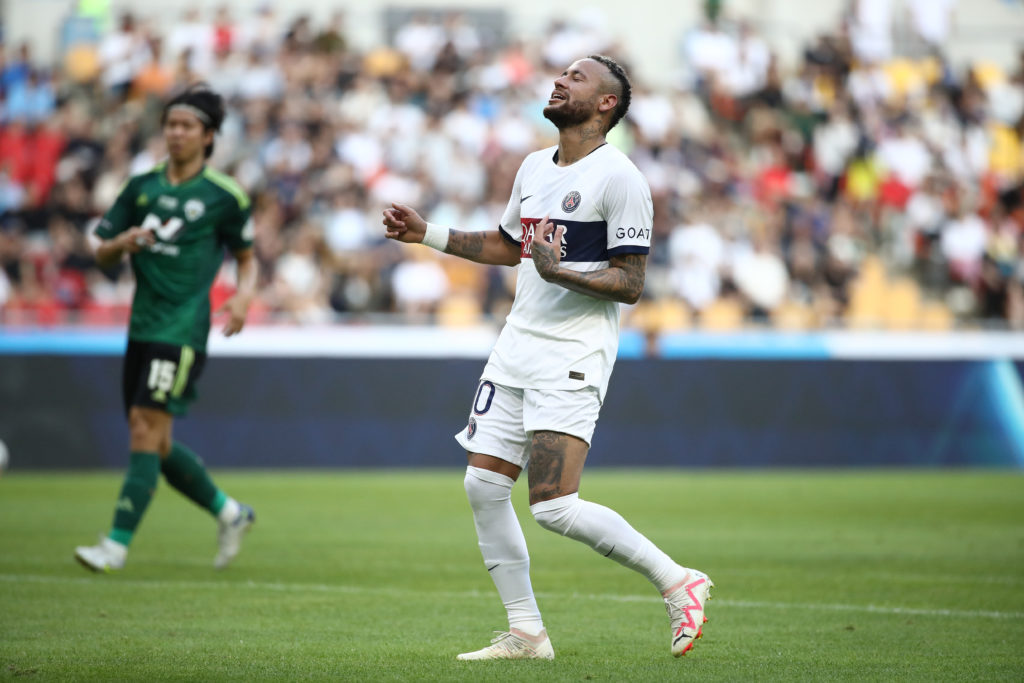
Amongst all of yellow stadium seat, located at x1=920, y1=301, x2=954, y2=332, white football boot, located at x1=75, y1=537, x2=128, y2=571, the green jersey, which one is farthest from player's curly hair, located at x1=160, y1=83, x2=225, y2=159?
yellow stadium seat, located at x1=920, y1=301, x2=954, y2=332

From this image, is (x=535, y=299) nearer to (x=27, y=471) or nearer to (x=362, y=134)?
(x=27, y=471)

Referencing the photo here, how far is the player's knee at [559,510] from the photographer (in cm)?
561

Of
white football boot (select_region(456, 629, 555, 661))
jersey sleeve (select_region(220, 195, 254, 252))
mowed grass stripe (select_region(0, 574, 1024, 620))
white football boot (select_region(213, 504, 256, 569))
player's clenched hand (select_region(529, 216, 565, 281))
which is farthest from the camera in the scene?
jersey sleeve (select_region(220, 195, 254, 252))

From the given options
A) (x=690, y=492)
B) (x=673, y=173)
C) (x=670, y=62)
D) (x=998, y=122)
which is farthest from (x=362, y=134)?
(x=998, y=122)

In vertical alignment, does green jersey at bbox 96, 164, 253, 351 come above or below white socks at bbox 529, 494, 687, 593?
above

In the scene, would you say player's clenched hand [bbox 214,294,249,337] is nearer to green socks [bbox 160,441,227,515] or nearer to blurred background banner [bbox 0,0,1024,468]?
green socks [bbox 160,441,227,515]

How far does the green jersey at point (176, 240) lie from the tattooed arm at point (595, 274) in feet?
11.6

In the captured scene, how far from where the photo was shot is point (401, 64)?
22109 mm

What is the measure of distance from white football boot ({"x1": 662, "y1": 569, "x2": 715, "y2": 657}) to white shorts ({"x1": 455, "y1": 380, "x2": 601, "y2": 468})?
69cm

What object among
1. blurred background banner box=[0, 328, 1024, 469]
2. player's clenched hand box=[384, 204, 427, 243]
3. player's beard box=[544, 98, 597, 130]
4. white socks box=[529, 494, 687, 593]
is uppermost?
player's beard box=[544, 98, 597, 130]

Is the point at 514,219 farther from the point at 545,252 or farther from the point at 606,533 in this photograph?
the point at 606,533

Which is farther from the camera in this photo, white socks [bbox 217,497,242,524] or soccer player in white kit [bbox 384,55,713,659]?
white socks [bbox 217,497,242,524]

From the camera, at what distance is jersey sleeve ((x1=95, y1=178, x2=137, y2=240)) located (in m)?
8.72

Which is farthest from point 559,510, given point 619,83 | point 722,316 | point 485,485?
point 722,316
